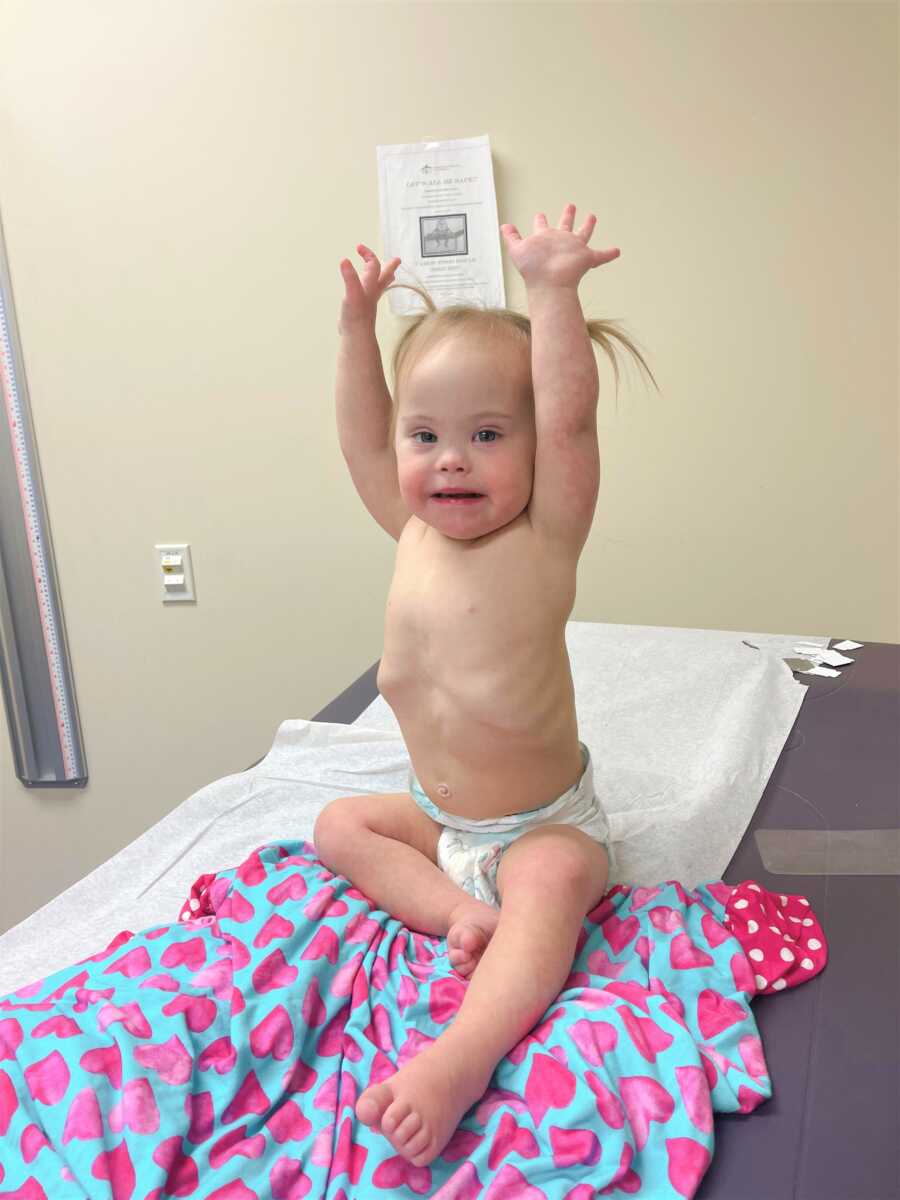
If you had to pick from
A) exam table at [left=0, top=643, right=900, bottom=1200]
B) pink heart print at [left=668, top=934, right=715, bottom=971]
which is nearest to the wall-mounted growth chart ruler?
exam table at [left=0, top=643, right=900, bottom=1200]

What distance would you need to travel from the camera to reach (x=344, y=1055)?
2.67 ft

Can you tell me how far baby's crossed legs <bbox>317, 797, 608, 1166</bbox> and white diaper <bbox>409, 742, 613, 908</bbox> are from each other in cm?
2

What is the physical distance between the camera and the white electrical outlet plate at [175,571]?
2232 mm

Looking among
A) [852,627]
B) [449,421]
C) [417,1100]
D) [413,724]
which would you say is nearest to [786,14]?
[852,627]

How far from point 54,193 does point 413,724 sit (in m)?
1.60

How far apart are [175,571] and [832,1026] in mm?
1723

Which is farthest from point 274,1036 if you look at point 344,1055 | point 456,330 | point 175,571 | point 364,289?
point 175,571

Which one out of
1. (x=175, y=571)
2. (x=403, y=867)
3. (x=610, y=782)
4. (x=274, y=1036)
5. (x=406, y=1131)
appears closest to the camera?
(x=406, y=1131)

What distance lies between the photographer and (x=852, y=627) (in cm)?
207

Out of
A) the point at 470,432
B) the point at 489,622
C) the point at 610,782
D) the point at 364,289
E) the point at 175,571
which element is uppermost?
the point at 364,289

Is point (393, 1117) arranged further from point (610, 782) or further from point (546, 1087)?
point (610, 782)

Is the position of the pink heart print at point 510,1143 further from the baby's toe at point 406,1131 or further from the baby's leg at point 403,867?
the baby's leg at point 403,867

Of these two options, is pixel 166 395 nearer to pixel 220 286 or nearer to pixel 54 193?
pixel 220 286

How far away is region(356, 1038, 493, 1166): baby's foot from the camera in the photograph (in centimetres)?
69
